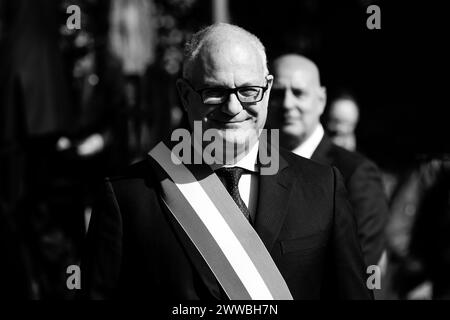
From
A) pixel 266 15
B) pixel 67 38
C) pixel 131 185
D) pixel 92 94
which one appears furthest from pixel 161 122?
pixel 266 15

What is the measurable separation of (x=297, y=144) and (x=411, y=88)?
18.0 ft

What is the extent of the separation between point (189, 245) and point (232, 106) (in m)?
0.52

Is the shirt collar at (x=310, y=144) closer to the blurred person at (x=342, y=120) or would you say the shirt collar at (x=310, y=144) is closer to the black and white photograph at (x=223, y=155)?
the black and white photograph at (x=223, y=155)

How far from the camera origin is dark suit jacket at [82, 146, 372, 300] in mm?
3098

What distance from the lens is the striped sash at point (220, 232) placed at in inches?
124

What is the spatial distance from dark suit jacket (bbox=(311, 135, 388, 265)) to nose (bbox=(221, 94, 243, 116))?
171 cm

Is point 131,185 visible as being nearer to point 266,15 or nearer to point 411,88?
point 411,88

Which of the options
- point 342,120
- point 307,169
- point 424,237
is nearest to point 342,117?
point 342,120

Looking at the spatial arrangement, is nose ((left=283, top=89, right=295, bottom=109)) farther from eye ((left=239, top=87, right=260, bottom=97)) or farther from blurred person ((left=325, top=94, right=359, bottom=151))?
eye ((left=239, top=87, right=260, bottom=97))

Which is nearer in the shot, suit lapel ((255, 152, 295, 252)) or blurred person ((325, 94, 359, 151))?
suit lapel ((255, 152, 295, 252))

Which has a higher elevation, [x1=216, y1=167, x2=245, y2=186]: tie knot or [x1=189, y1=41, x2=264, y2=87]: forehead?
[x1=189, y1=41, x2=264, y2=87]: forehead

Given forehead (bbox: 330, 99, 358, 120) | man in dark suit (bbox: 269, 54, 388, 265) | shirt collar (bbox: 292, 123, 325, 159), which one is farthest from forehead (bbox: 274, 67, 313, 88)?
forehead (bbox: 330, 99, 358, 120)

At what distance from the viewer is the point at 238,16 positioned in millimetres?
11047

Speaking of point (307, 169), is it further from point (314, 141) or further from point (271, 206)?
point (314, 141)
